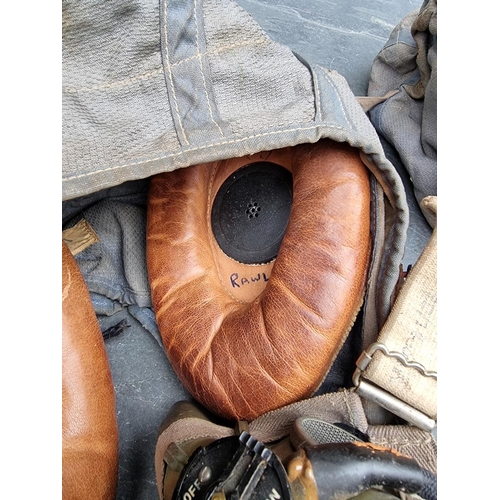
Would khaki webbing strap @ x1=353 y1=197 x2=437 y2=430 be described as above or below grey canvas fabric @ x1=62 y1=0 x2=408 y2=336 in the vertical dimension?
below

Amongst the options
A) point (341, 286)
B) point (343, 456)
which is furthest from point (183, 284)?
point (343, 456)

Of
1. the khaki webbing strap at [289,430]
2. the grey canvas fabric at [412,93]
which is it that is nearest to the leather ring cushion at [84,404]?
the khaki webbing strap at [289,430]

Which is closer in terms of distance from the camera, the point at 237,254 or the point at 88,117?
the point at 88,117

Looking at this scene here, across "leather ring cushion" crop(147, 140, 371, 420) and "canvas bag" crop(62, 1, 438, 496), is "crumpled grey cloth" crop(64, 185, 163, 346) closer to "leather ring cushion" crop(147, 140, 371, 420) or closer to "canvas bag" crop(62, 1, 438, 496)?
"leather ring cushion" crop(147, 140, 371, 420)

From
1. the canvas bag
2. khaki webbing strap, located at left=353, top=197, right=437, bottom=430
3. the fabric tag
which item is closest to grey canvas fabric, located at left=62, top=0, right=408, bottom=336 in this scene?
the canvas bag
